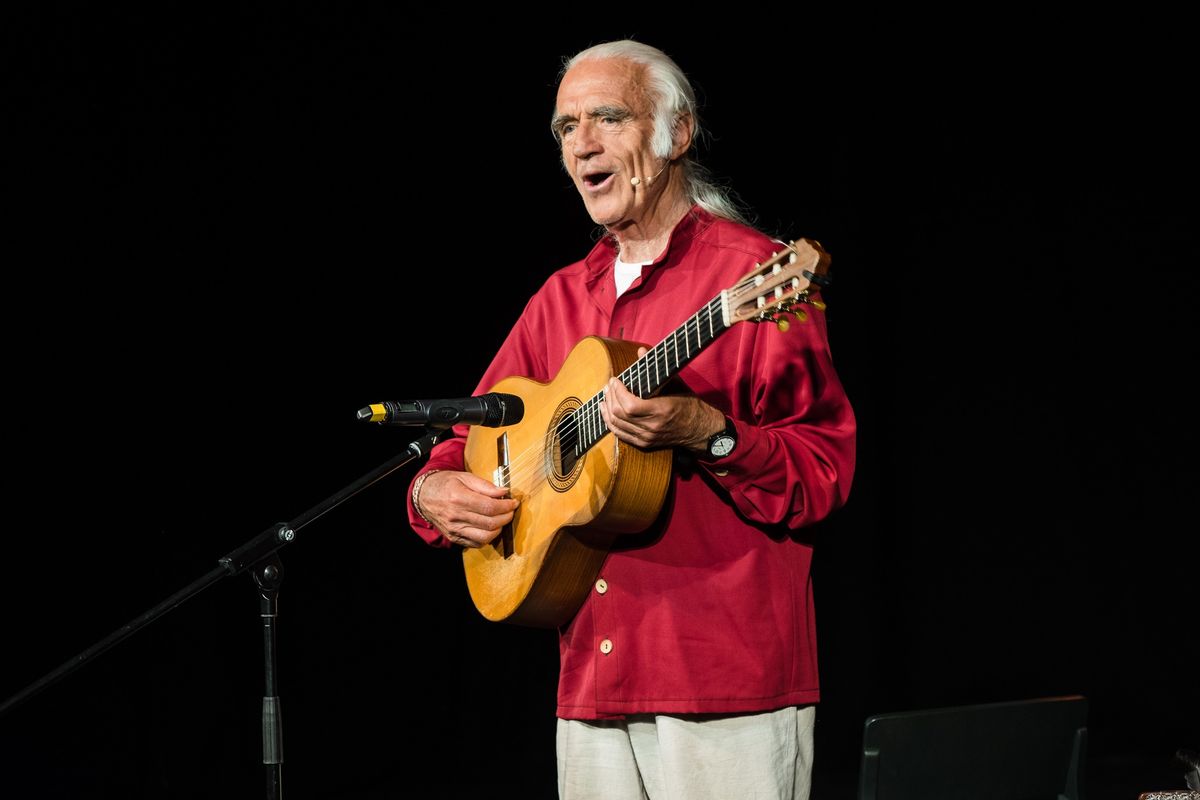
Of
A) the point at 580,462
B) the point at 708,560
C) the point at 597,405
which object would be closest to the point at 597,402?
the point at 597,405

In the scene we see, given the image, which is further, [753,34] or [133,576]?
[753,34]

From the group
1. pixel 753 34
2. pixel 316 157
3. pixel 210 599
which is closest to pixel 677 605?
pixel 210 599

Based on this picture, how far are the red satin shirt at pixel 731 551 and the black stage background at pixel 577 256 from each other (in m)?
2.36

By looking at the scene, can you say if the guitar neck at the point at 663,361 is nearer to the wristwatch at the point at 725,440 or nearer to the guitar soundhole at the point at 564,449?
the guitar soundhole at the point at 564,449

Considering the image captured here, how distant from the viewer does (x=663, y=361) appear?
208 cm

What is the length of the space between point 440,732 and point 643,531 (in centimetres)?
272

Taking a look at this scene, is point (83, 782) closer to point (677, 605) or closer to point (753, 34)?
point (677, 605)

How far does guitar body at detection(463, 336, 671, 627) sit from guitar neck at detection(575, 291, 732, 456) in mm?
33

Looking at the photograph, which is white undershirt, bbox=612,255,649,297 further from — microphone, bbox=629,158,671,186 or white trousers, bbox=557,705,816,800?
white trousers, bbox=557,705,816,800

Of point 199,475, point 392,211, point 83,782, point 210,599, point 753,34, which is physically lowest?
point 83,782

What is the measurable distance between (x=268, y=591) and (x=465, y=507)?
433 mm

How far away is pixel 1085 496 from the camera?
4.75 metres

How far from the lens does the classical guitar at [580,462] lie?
1.93m

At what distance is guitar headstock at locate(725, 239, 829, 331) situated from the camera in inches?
73.5
